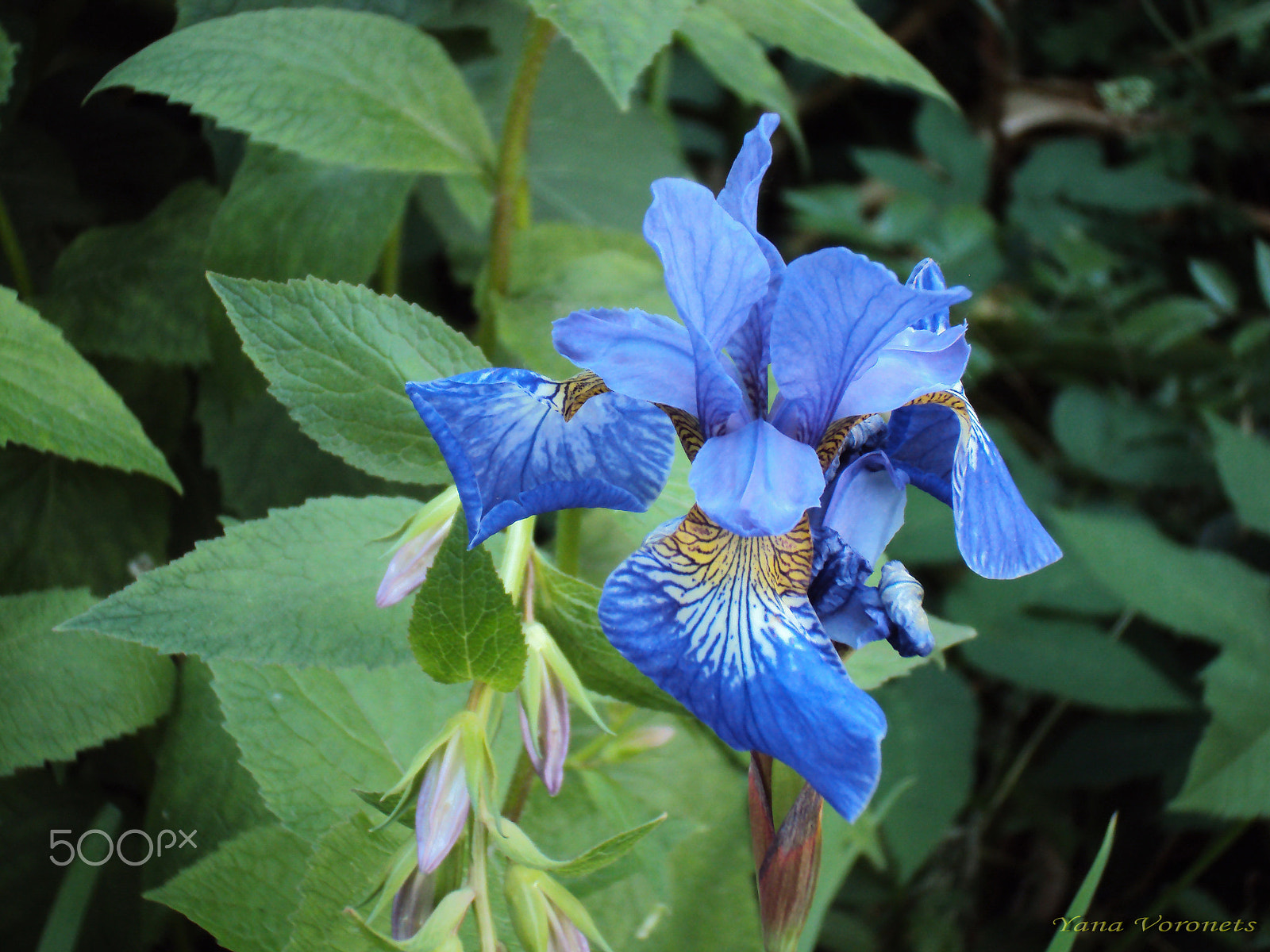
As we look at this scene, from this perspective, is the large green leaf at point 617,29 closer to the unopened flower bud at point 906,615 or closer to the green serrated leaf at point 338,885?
the unopened flower bud at point 906,615

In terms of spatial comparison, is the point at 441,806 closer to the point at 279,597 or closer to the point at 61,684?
the point at 279,597

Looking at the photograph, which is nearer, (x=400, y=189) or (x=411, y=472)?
(x=411, y=472)

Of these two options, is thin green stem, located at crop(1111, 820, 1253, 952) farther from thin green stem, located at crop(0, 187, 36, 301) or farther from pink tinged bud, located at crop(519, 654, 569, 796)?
thin green stem, located at crop(0, 187, 36, 301)

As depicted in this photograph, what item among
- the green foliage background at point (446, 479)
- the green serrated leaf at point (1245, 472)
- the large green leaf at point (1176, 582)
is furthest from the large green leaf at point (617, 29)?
the green serrated leaf at point (1245, 472)

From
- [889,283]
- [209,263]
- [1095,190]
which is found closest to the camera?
[889,283]

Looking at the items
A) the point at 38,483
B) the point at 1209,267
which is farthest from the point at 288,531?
the point at 1209,267

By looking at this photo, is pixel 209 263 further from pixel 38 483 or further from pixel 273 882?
pixel 273 882
